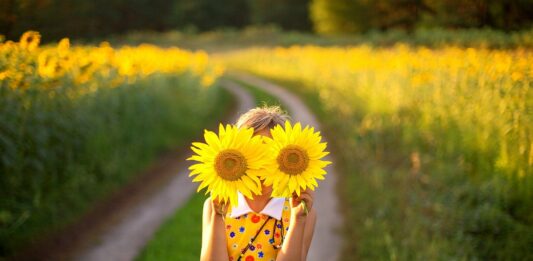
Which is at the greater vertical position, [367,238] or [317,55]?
[317,55]

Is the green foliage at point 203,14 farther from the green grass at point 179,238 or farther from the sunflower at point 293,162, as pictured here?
the sunflower at point 293,162

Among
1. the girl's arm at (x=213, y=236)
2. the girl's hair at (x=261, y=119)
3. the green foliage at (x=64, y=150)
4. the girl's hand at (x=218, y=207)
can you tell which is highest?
the green foliage at (x=64, y=150)

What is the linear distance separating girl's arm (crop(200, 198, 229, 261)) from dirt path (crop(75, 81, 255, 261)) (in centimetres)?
199

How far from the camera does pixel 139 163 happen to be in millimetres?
8289

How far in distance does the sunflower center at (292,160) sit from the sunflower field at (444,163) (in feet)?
8.43

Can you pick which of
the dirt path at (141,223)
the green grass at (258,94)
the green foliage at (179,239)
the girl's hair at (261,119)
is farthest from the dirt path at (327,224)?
the green grass at (258,94)

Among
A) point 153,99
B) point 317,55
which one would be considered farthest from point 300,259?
point 317,55

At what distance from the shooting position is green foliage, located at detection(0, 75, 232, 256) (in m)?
4.80

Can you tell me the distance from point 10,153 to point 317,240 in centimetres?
313

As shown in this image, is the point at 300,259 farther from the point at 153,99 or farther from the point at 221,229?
the point at 153,99

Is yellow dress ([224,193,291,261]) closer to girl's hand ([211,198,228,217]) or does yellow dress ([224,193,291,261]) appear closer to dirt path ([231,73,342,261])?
girl's hand ([211,198,228,217])

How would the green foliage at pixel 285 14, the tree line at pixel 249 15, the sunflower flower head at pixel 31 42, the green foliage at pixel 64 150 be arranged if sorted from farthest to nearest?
the green foliage at pixel 285 14 → the tree line at pixel 249 15 → the sunflower flower head at pixel 31 42 → the green foliage at pixel 64 150

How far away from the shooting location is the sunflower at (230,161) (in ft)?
5.83

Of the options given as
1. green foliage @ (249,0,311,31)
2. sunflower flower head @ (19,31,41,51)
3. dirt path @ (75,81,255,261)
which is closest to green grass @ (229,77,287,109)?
dirt path @ (75,81,255,261)
